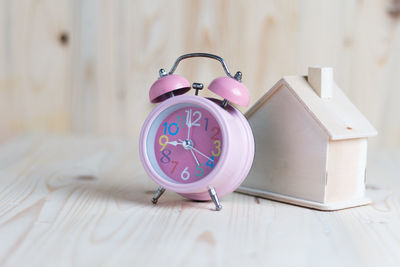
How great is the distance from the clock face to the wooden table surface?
0.25 feet

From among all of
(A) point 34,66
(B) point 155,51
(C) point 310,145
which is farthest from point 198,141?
(A) point 34,66

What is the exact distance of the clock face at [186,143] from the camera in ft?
3.95

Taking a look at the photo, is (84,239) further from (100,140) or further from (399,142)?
(399,142)

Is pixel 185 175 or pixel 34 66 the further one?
pixel 34 66

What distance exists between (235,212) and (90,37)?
1.20 meters

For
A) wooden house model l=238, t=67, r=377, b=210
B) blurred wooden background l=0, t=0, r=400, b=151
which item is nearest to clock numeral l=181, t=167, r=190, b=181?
wooden house model l=238, t=67, r=377, b=210

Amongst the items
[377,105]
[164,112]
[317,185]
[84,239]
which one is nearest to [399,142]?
[377,105]

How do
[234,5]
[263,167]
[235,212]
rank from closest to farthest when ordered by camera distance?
[235,212] < [263,167] < [234,5]

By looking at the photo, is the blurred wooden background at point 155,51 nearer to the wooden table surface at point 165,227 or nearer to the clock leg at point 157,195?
the wooden table surface at point 165,227

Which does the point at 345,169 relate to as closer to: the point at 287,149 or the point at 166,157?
the point at 287,149

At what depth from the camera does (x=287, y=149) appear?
1268 millimetres

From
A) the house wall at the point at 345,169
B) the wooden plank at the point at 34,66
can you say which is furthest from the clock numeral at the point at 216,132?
the wooden plank at the point at 34,66

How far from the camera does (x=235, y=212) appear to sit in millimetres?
1196

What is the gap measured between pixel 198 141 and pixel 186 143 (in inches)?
1.0
